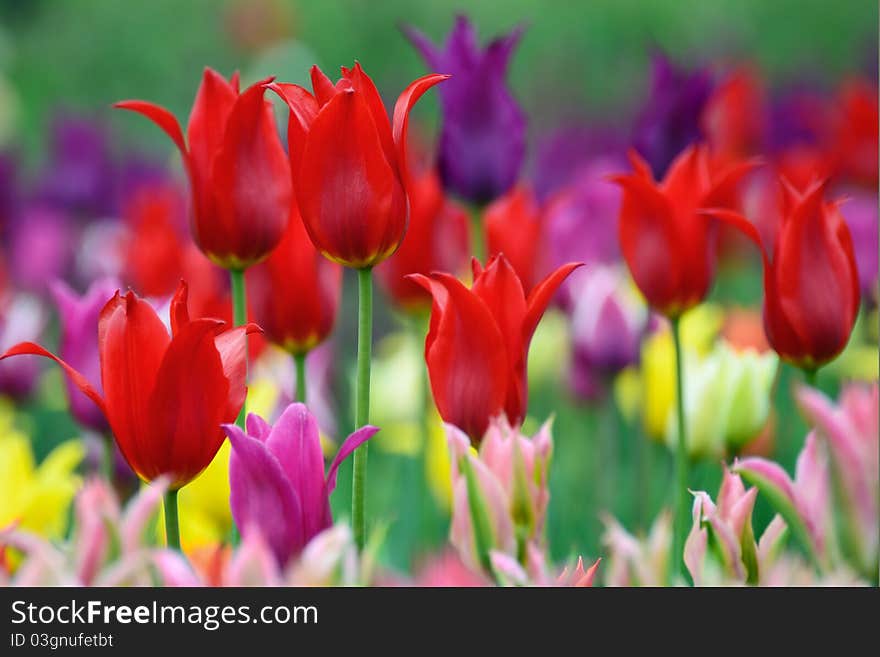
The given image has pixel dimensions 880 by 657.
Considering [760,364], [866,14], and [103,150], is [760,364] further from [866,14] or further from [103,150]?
[866,14]

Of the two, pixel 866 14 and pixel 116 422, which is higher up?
pixel 866 14

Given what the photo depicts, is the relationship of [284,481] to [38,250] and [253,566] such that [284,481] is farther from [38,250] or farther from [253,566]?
[38,250]

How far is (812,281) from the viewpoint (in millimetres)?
676

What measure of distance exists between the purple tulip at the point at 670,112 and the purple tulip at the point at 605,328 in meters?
0.19

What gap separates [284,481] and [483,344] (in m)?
0.13

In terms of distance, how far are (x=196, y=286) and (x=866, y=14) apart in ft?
12.8

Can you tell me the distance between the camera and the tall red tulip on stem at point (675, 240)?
80 centimetres

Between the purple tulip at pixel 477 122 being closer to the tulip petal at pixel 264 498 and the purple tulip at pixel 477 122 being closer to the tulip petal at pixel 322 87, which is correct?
the tulip petal at pixel 322 87

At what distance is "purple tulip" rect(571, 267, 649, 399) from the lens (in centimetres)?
118

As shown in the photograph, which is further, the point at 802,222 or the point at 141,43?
the point at 141,43

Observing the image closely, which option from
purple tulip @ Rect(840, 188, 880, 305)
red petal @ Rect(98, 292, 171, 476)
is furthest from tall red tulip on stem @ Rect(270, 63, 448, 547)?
purple tulip @ Rect(840, 188, 880, 305)
